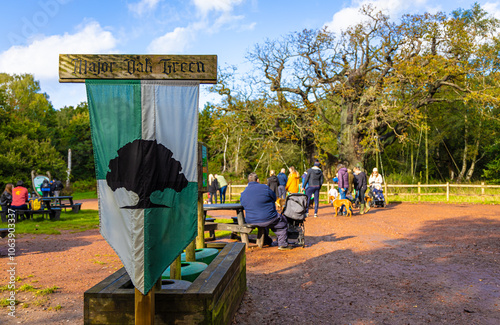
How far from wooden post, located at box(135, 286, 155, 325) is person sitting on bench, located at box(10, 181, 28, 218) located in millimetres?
12625

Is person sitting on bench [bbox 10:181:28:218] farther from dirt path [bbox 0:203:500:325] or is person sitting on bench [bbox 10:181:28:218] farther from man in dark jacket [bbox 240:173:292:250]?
man in dark jacket [bbox 240:173:292:250]

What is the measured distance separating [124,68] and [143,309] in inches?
72.9

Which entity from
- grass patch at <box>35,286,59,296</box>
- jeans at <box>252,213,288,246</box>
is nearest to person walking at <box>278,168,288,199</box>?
jeans at <box>252,213,288,246</box>

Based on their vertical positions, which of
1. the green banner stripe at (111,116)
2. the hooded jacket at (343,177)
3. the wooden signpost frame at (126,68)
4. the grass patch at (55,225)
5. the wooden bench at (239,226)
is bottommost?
the grass patch at (55,225)

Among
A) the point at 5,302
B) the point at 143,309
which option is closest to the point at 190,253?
the point at 143,309

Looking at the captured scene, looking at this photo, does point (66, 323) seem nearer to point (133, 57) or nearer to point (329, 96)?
point (133, 57)

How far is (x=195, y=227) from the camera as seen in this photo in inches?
130

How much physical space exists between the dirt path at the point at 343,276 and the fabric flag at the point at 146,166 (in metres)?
1.68

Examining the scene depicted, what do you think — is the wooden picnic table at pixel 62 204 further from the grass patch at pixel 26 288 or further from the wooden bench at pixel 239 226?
the grass patch at pixel 26 288

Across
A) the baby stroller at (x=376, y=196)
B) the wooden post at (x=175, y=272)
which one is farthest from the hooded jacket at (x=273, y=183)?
the wooden post at (x=175, y=272)

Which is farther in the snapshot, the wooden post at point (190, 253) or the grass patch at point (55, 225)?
the grass patch at point (55, 225)

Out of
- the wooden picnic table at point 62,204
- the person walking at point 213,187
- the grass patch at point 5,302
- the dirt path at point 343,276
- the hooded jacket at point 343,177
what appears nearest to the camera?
the dirt path at point 343,276

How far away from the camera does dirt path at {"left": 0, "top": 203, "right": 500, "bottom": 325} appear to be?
179 inches

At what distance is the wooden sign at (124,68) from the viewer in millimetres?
3260
